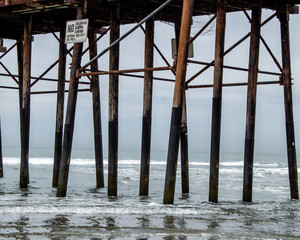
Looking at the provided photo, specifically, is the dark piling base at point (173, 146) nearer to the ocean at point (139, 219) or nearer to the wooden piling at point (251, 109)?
the ocean at point (139, 219)

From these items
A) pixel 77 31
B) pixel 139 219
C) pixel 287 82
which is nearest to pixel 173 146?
pixel 139 219

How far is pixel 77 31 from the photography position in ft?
45.5

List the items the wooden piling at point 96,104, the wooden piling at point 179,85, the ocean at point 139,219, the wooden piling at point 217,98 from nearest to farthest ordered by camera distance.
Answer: the ocean at point 139,219 < the wooden piling at point 179,85 < the wooden piling at point 217,98 < the wooden piling at point 96,104

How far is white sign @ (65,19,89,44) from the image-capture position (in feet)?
44.9

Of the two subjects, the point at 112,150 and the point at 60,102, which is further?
the point at 60,102

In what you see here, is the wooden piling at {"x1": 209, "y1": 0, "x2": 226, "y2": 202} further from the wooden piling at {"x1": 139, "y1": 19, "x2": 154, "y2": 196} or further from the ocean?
the wooden piling at {"x1": 139, "y1": 19, "x2": 154, "y2": 196}

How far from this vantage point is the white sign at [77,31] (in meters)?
13.7

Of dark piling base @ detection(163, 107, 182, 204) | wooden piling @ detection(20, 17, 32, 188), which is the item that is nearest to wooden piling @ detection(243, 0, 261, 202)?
dark piling base @ detection(163, 107, 182, 204)

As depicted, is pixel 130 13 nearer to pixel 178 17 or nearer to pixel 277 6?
pixel 178 17

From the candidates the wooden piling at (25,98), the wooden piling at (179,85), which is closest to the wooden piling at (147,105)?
the wooden piling at (179,85)

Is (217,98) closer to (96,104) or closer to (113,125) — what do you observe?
(113,125)

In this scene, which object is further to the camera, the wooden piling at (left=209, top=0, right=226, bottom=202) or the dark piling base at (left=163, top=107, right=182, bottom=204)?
the wooden piling at (left=209, top=0, right=226, bottom=202)

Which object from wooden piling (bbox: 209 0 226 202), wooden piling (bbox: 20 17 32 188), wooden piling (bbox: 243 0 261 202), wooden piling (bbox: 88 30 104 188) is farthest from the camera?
wooden piling (bbox: 88 30 104 188)

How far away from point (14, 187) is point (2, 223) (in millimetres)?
7803
